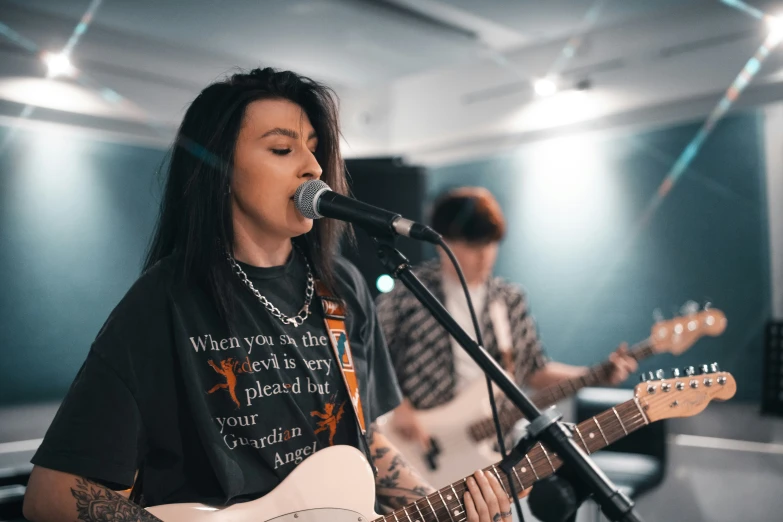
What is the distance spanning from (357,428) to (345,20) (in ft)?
10.0

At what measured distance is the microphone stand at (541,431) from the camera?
93 cm

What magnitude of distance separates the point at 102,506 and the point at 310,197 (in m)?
0.63

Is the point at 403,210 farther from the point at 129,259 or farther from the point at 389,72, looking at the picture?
the point at 389,72

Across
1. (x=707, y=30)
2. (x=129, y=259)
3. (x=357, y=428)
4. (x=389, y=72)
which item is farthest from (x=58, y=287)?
(x=707, y=30)

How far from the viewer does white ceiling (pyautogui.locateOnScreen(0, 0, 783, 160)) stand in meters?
3.50

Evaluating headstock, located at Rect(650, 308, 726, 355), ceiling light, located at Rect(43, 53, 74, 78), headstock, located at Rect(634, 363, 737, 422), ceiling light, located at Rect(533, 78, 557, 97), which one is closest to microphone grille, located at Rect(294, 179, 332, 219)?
headstock, located at Rect(634, 363, 737, 422)

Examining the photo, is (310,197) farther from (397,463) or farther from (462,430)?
(462,430)

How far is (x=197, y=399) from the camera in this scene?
1188mm

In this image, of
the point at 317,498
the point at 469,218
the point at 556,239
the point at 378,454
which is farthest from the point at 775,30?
the point at 317,498

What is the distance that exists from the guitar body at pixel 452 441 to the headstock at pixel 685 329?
2.73 feet

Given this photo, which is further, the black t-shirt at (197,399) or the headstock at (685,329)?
the headstock at (685,329)

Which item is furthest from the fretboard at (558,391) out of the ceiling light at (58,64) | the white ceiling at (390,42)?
the ceiling light at (58,64)

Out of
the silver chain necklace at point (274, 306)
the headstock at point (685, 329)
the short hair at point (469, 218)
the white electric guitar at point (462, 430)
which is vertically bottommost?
the white electric guitar at point (462, 430)

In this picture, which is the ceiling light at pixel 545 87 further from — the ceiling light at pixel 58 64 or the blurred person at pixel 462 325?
the ceiling light at pixel 58 64
